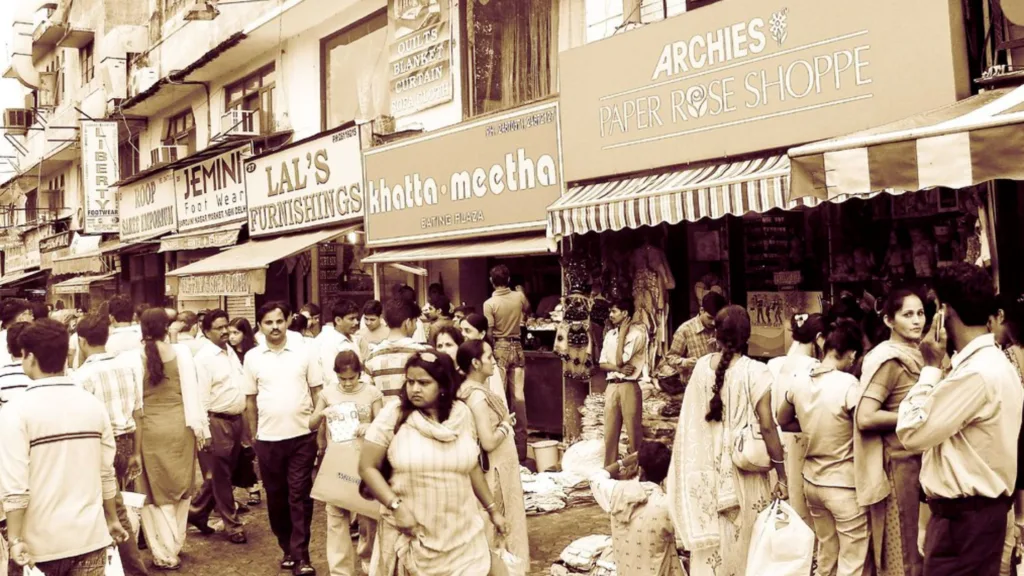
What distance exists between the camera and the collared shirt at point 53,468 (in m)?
4.35

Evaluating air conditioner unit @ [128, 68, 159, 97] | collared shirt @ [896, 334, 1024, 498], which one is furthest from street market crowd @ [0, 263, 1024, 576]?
air conditioner unit @ [128, 68, 159, 97]

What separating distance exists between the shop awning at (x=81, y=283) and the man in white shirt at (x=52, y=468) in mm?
22508

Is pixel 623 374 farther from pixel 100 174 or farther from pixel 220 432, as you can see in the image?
pixel 100 174

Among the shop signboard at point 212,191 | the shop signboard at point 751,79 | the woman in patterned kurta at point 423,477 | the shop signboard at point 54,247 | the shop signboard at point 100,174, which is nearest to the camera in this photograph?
the woman in patterned kurta at point 423,477

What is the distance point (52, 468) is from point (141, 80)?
2020cm

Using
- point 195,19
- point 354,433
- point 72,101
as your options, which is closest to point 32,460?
point 354,433

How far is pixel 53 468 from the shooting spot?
4469 mm

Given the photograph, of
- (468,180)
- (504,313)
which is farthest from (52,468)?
(468,180)

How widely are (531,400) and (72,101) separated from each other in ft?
74.5

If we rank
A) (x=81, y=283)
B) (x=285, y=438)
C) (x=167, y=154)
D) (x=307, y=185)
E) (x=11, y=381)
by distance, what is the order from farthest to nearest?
(x=81, y=283)
(x=167, y=154)
(x=307, y=185)
(x=285, y=438)
(x=11, y=381)

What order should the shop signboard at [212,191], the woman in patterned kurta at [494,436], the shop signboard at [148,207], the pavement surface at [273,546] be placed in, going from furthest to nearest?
the shop signboard at [148,207] → the shop signboard at [212,191] → the pavement surface at [273,546] → the woman in patterned kurta at [494,436]

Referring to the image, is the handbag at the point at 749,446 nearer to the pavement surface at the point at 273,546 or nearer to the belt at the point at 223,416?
the pavement surface at the point at 273,546

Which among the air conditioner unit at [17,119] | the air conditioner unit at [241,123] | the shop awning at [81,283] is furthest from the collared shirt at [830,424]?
the air conditioner unit at [17,119]

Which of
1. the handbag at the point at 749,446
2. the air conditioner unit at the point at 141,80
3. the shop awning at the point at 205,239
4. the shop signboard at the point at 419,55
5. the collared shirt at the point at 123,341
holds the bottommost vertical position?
the handbag at the point at 749,446
